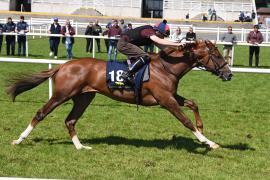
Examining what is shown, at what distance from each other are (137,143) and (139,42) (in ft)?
5.28

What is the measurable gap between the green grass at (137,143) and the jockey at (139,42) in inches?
48.8

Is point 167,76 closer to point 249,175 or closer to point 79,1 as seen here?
point 249,175

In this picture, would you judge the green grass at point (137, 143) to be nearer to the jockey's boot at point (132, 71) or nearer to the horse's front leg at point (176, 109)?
the horse's front leg at point (176, 109)

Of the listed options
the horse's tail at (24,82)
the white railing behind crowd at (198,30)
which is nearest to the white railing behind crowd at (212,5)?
the white railing behind crowd at (198,30)

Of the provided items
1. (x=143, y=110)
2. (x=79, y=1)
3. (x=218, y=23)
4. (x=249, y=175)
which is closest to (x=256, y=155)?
(x=249, y=175)

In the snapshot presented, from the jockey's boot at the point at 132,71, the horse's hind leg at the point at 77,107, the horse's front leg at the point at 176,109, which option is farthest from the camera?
the horse's hind leg at the point at 77,107

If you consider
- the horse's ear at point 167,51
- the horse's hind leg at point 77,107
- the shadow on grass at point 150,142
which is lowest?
the shadow on grass at point 150,142

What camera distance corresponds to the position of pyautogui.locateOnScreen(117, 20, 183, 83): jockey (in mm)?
7832

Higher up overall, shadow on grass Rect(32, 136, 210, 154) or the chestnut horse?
A: the chestnut horse

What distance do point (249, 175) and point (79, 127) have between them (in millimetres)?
3872

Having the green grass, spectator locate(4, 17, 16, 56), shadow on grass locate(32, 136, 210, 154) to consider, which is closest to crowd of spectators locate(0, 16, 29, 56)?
spectator locate(4, 17, 16, 56)

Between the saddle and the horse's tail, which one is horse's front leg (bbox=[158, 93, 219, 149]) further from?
the horse's tail

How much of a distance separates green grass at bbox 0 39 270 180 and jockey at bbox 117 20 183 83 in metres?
1.24

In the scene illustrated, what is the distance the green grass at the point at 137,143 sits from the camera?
6.71m
